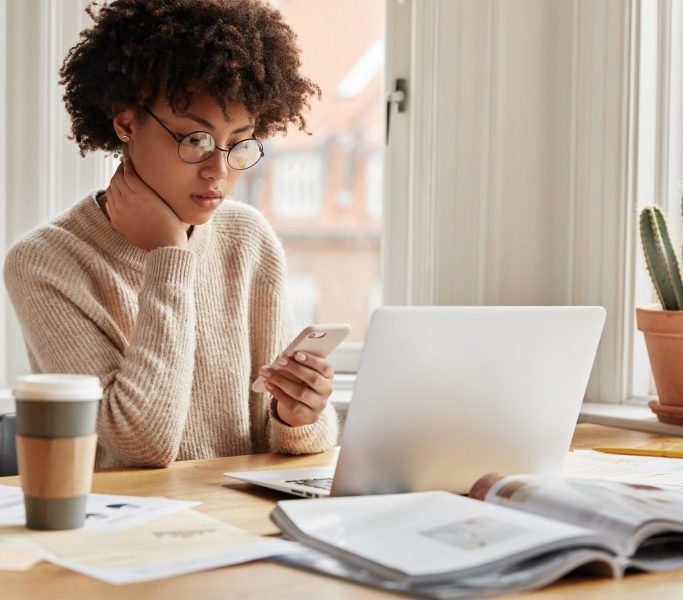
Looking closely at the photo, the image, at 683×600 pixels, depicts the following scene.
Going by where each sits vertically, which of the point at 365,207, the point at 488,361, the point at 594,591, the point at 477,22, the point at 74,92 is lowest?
the point at 594,591

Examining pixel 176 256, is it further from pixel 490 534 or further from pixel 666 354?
pixel 666 354

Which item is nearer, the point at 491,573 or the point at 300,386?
the point at 491,573

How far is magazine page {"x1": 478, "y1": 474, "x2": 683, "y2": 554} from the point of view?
2.90 feet

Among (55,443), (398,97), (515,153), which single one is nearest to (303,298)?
(398,97)

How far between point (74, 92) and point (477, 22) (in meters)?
0.99

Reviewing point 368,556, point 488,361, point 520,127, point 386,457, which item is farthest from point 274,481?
point 520,127

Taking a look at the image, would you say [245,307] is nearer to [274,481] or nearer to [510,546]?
[274,481]

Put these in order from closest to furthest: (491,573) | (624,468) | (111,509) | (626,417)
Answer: (491,573)
(111,509)
(624,468)
(626,417)

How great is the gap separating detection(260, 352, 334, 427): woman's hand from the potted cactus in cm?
77

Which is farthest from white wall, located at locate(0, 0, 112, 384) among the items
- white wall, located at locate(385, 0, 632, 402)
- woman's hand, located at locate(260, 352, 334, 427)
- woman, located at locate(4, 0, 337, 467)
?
woman's hand, located at locate(260, 352, 334, 427)

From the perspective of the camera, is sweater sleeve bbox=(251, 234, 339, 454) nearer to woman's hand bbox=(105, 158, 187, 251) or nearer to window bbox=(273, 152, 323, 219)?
woman's hand bbox=(105, 158, 187, 251)

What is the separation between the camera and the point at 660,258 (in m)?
1.93

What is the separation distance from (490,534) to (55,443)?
1.31 feet

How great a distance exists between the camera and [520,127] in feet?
7.64
